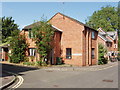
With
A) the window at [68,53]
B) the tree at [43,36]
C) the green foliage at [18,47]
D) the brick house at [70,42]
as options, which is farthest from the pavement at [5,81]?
the window at [68,53]

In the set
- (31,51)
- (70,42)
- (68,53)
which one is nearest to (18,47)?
(31,51)

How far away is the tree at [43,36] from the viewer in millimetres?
20484

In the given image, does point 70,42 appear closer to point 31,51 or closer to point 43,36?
point 43,36

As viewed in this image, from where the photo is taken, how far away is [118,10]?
6297cm

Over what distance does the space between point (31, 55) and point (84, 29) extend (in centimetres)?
978

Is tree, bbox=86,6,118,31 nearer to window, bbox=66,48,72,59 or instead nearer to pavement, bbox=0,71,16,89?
window, bbox=66,48,72,59

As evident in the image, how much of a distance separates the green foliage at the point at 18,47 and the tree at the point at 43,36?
4.21 m

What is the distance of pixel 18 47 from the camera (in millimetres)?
24078

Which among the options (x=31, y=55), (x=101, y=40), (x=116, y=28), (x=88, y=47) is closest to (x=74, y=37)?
(x=88, y=47)

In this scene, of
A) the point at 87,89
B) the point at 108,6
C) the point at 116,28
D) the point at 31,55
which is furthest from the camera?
the point at 108,6

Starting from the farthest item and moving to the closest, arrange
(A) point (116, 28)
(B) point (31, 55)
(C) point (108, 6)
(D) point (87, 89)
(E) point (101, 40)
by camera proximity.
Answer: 1. (C) point (108, 6)
2. (A) point (116, 28)
3. (E) point (101, 40)
4. (B) point (31, 55)
5. (D) point (87, 89)

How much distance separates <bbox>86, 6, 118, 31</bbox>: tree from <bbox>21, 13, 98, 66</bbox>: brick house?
122 ft

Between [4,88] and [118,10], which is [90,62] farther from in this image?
[118,10]

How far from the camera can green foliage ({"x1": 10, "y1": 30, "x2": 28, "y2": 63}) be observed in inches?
941
